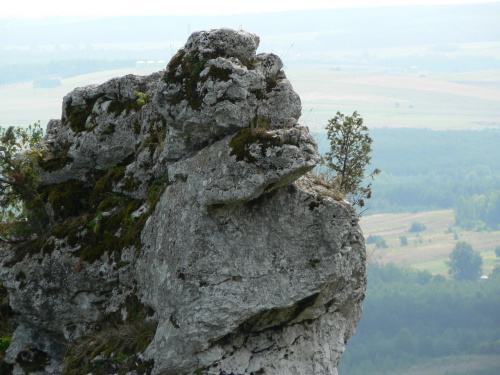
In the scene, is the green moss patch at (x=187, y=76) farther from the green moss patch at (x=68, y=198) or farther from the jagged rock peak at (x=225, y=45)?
the green moss patch at (x=68, y=198)

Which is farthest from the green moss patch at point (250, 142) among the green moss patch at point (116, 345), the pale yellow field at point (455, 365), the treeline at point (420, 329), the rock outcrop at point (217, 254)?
the treeline at point (420, 329)

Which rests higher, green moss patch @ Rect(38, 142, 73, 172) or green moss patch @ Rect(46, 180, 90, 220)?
green moss patch @ Rect(38, 142, 73, 172)

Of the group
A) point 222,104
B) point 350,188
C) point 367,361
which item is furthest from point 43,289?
point 367,361

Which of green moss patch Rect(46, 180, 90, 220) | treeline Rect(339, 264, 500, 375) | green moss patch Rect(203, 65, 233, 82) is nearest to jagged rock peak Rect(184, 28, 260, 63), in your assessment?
green moss patch Rect(203, 65, 233, 82)

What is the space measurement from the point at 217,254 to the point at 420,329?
18150 cm

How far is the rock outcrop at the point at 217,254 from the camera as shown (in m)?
15.4

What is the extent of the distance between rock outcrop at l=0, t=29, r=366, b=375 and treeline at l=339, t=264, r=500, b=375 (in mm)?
155111

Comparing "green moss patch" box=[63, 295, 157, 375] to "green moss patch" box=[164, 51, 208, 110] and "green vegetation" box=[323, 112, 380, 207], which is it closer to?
"green moss patch" box=[164, 51, 208, 110]

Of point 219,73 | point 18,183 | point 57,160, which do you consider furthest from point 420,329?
point 219,73

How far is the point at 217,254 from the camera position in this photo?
1559 cm

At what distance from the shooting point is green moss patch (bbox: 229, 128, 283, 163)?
15180 mm

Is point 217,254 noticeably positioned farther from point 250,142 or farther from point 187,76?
point 187,76

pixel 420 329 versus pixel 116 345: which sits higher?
pixel 116 345

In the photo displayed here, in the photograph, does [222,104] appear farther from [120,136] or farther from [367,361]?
[367,361]
